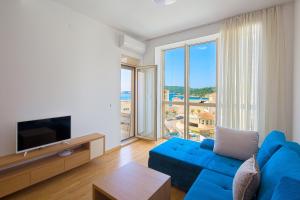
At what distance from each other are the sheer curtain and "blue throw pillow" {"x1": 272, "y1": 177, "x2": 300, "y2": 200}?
2.26 m

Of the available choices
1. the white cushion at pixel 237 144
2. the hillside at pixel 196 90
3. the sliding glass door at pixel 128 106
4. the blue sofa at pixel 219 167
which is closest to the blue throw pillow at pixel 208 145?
the blue sofa at pixel 219 167

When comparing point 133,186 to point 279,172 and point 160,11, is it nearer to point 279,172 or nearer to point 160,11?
point 279,172

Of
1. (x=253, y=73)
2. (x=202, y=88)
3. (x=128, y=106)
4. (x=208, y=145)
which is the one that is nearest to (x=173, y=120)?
(x=202, y=88)

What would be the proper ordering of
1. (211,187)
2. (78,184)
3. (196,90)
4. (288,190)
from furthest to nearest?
1. (196,90)
2. (78,184)
3. (211,187)
4. (288,190)

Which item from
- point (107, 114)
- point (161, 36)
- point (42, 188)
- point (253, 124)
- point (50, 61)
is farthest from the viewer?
point (161, 36)

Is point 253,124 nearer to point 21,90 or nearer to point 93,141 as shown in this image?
point 93,141

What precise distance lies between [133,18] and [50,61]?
172 cm

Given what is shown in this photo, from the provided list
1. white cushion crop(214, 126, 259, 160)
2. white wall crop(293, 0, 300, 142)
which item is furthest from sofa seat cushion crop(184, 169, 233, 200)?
white wall crop(293, 0, 300, 142)

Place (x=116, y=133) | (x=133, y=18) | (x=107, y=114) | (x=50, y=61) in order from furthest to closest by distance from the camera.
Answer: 1. (x=116, y=133)
2. (x=107, y=114)
3. (x=133, y=18)
4. (x=50, y=61)

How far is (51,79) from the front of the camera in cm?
243

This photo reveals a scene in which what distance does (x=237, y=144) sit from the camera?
207 cm

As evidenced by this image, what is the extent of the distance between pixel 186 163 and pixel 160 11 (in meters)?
2.58

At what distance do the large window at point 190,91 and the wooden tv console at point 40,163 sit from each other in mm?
2186

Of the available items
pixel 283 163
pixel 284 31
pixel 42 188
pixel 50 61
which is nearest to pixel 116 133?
pixel 42 188
